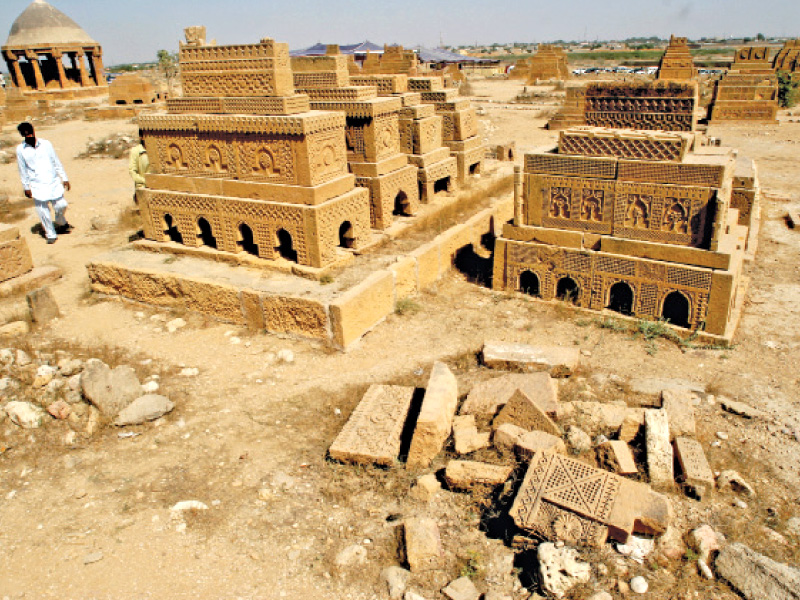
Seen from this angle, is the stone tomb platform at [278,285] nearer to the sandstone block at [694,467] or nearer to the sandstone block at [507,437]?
the sandstone block at [507,437]

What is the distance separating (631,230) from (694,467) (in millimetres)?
3411

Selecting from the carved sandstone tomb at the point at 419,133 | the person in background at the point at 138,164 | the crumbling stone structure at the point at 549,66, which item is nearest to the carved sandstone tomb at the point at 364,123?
the carved sandstone tomb at the point at 419,133

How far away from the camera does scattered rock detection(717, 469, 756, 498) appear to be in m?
3.99

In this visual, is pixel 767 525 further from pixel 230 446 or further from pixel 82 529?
pixel 82 529

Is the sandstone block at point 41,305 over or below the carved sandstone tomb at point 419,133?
below

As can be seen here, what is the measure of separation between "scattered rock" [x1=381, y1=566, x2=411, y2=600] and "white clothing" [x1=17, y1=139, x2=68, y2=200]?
30.3 ft

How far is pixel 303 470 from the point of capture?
14.3 feet

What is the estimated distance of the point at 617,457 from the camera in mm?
4070

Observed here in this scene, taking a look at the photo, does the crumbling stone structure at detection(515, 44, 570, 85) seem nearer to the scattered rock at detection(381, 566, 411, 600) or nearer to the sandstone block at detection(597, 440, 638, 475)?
the sandstone block at detection(597, 440, 638, 475)

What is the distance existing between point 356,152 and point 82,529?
628 centimetres

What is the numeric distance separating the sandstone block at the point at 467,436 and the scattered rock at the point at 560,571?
3.66 ft

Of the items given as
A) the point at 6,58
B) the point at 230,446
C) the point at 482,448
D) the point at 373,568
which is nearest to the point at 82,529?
the point at 230,446

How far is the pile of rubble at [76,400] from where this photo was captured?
4914 millimetres

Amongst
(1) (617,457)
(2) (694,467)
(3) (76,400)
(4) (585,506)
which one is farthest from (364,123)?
(4) (585,506)
